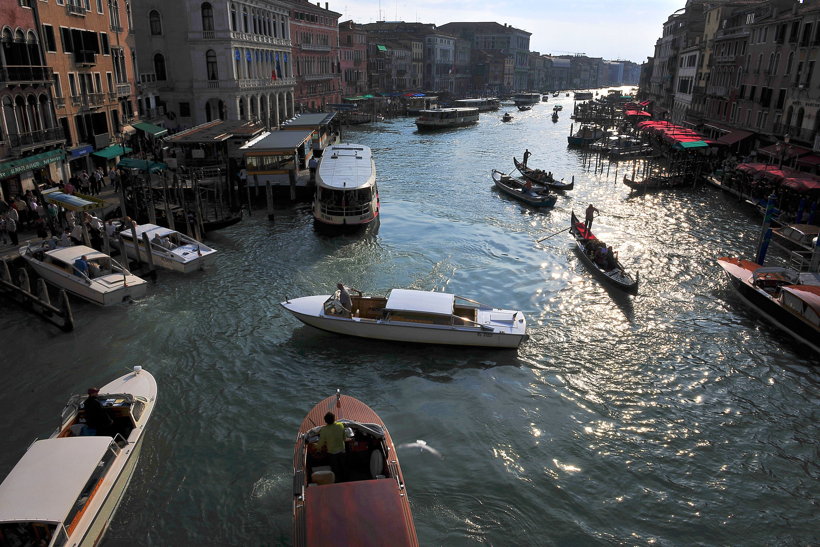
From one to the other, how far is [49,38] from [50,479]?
27425 millimetres

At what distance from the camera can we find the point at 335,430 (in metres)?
9.50

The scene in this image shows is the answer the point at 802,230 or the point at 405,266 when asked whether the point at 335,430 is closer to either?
the point at 405,266

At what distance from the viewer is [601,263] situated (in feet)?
72.8

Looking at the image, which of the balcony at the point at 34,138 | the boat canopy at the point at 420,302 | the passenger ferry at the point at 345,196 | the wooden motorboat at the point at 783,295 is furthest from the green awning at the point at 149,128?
the wooden motorboat at the point at 783,295

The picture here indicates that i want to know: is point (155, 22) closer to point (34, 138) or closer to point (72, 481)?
point (34, 138)

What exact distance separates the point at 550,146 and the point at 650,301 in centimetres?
4571

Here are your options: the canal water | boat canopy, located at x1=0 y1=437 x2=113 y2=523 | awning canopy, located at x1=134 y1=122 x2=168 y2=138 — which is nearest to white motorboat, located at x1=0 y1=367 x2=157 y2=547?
boat canopy, located at x1=0 y1=437 x2=113 y2=523

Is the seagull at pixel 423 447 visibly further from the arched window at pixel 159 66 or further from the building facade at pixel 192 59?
the arched window at pixel 159 66

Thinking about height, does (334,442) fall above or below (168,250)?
above

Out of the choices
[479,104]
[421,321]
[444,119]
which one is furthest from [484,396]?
[479,104]

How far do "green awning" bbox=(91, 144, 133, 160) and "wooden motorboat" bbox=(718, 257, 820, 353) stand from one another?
1191 inches

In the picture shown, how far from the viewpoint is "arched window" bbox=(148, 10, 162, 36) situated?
46.9 meters

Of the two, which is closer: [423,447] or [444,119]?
[423,447]

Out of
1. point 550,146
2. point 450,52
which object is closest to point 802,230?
point 550,146
